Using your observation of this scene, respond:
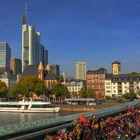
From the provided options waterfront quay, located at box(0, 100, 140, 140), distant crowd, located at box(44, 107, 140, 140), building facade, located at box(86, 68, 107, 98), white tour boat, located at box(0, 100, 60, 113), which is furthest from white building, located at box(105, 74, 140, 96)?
waterfront quay, located at box(0, 100, 140, 140)

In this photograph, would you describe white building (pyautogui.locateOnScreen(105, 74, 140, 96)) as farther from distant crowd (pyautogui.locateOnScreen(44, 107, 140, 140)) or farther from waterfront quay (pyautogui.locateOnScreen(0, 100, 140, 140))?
waterfront quay (pyautogui.locateOnScreen(0, 100, 140, 140))

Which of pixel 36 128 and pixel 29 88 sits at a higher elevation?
pixel 29 88

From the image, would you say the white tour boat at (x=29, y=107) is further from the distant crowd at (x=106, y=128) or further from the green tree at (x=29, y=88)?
the distant crowd at (x=106, y=128)

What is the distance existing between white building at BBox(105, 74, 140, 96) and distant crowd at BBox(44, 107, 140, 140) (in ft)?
555

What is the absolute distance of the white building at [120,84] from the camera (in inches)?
7205

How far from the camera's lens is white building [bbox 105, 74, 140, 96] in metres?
183

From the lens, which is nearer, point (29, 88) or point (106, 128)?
point (106, 128)

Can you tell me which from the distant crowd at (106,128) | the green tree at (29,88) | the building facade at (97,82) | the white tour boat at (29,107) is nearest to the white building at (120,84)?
the building facade at (97,82)

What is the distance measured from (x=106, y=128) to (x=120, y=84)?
17573cm

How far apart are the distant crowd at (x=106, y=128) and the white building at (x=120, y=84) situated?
16930cm

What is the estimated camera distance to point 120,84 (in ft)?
607

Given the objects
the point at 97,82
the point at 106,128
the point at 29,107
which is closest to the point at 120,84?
the point at 97,82

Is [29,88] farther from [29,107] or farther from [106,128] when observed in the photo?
[106,128]

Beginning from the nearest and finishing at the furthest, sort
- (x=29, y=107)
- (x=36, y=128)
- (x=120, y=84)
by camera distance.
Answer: (x=36, y=128) → (x=29, y=107) → (x=120, y=84)
